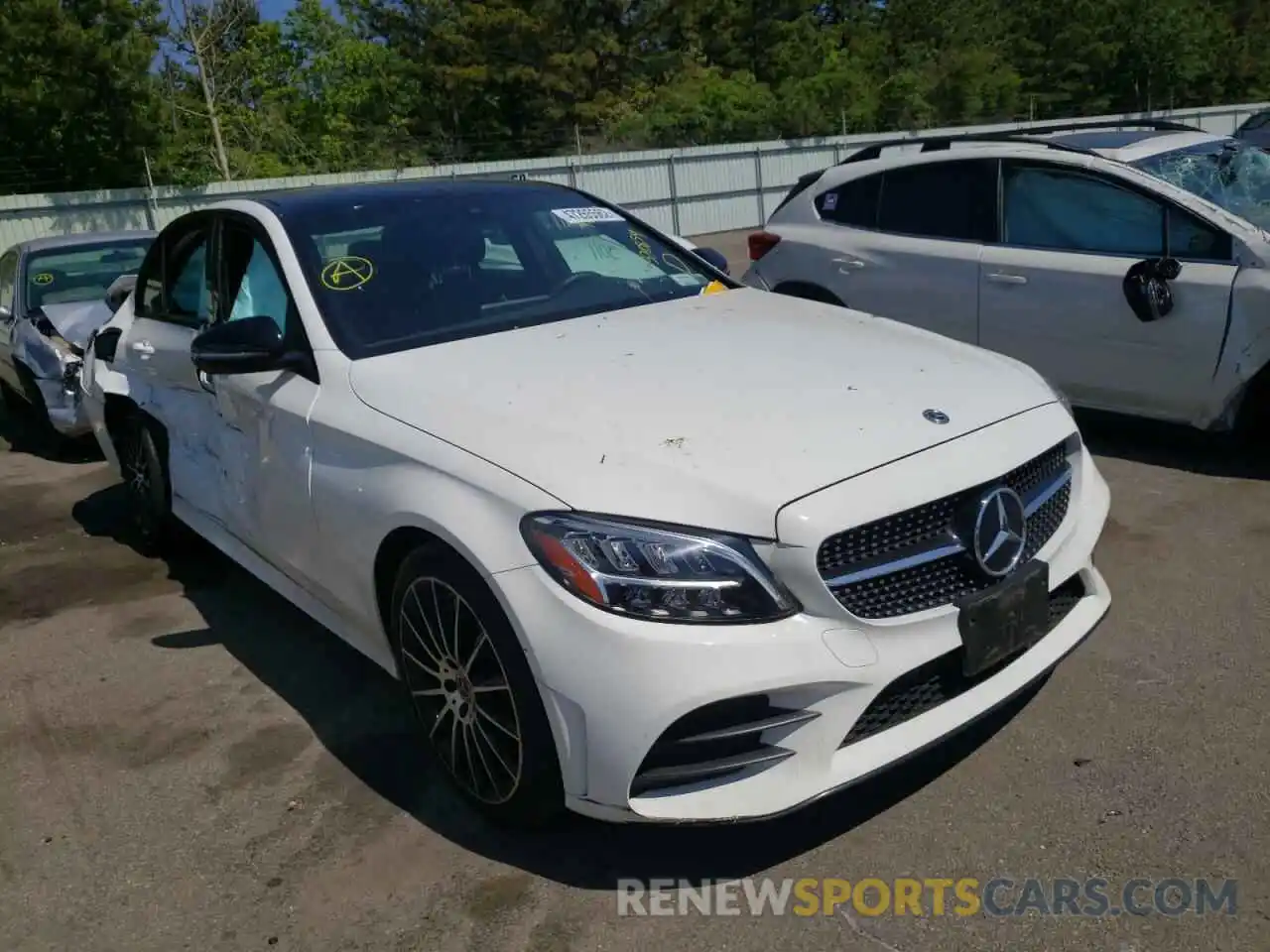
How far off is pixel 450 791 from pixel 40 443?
6.79 metres

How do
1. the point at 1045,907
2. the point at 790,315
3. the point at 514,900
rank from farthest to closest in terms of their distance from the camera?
the point at 790,315
the point at 514,900
the point at 1045,907

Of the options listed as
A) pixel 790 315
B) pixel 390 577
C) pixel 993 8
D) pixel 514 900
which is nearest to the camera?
pixel 514 900

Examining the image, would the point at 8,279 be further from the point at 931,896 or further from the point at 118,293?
the point at 931,896

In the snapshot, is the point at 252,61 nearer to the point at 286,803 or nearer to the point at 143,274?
the point at 143,274

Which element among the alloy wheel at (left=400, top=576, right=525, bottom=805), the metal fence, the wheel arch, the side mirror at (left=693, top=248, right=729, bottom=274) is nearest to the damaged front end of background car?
the side mirror at (left=693, top=248, right=729, bottom=274)

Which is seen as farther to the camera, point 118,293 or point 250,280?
point 118,293

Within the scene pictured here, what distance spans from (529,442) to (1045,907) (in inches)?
63.9

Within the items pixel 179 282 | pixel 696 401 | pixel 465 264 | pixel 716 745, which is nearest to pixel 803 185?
pixel 465 264

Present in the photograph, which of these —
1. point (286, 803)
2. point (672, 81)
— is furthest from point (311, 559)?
point (672, 81)

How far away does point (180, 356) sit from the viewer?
457cm

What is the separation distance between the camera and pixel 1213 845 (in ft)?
8.95

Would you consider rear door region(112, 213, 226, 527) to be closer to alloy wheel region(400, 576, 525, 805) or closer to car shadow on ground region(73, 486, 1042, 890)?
car shadow on ground region(73, 486, 1042, 890)

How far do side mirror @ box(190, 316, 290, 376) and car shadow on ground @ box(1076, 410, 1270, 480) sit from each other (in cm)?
406

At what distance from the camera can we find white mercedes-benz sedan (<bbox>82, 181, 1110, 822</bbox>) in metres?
2.51
